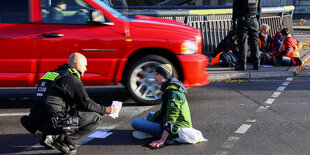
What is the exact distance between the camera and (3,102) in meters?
7.51

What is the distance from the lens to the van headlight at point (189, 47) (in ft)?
23.3

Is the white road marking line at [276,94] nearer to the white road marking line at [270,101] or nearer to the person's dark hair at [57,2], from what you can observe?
the white road marking line at [270,101]

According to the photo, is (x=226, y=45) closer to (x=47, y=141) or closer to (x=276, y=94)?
(x=276, y=94)

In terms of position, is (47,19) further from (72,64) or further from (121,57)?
(72,64)

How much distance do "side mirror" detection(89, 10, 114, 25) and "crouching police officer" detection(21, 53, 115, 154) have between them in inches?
76.1

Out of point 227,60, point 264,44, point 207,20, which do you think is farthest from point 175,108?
point 207,20

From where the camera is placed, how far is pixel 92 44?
6844mm

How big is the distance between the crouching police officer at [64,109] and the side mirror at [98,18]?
193 cm

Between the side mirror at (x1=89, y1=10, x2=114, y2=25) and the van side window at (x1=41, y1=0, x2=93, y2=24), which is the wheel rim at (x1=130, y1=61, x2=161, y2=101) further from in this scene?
the van side window at (x1=41, y1=0, x2=93, y2=24)

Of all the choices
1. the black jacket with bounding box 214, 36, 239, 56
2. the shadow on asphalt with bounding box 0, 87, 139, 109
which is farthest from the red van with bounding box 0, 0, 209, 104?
the black jacket with bounding box 214, 36, 239, 56

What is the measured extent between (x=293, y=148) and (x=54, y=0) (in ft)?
13.4

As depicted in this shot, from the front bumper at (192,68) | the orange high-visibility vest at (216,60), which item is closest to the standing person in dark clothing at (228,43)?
the orange high-visibility vest at (216,60)

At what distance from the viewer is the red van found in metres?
6.76

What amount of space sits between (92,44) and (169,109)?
2281 mm
